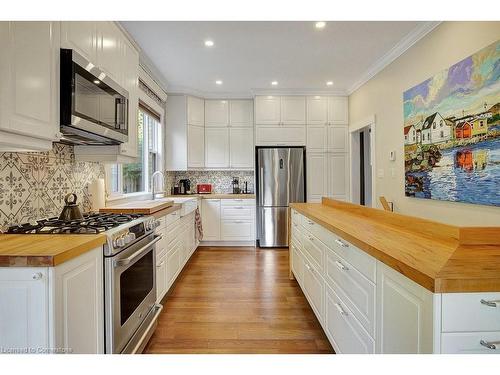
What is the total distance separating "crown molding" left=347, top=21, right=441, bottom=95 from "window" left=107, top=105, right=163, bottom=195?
9.92 ft

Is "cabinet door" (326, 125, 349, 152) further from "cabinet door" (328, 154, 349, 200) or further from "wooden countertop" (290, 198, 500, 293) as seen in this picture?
"wooden countertop" (290, 198, 500, 293)

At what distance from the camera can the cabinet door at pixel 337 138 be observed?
5.26 m

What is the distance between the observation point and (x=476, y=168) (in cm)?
238

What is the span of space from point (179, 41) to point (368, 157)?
3.60 metres

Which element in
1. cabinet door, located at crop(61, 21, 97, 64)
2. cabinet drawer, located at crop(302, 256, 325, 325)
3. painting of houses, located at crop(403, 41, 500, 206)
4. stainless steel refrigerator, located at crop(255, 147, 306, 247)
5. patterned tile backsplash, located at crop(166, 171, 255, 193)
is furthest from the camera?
patterned tile backsplash, located at crop(166, 171, 255, 193)

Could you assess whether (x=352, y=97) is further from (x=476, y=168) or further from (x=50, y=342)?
(x=50, y=342)

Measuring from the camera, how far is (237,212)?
521 cm

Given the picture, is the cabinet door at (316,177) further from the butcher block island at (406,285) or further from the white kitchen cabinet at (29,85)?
the white kitchen cabinet at (29,85)

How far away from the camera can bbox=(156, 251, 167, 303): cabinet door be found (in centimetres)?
258

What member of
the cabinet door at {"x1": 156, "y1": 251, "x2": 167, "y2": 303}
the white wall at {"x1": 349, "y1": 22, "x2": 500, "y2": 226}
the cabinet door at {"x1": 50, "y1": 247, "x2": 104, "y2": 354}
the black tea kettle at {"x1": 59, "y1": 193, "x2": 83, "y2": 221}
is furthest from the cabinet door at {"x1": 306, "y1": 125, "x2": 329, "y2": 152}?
the cabinet door at {"x1": 50, "y1": 247, "x2": 104, "y2": 354}

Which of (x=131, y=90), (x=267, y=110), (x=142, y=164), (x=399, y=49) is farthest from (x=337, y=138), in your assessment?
(x=131, y=90)

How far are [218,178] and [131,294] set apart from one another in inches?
153

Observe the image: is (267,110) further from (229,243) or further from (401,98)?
(229,243)

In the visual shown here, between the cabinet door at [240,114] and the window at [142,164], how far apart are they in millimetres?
1268
